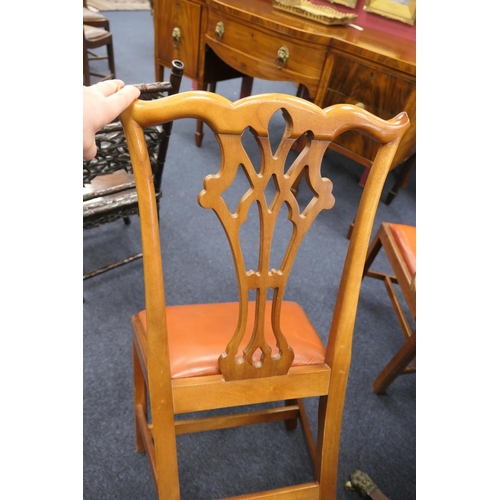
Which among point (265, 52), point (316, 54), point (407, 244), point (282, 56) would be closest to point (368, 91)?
point (316, 54)

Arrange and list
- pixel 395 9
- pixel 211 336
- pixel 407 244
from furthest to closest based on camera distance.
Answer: pixel 395 9
pixel 407 244
pixel 211 336

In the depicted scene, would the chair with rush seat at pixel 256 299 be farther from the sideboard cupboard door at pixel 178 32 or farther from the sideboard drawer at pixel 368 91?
the sideboard cupboard door at pixel 178 32

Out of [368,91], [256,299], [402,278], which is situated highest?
[368,91]

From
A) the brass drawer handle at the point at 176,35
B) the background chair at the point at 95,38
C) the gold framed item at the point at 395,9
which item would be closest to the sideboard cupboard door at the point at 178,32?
the brass drawer handle at the point at 176,35

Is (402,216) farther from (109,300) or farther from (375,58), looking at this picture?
(109,300)

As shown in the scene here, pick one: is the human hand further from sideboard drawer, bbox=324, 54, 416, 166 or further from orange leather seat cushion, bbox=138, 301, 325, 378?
sideboard drawer, bbox=324, 54, 416, 166

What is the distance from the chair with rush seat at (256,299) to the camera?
1.92ft

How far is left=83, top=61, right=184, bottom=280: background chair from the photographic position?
44.4 inches

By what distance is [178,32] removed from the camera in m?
2.27

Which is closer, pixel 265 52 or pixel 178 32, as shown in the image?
pixel 265 52

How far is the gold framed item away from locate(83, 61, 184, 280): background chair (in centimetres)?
163

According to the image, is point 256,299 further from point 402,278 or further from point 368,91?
point 368,91

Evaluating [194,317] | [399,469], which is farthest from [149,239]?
[399,469]

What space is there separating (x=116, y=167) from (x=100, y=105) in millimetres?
861
